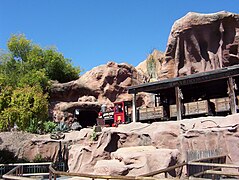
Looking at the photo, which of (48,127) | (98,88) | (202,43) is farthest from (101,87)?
(202,43)

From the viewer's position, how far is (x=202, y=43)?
2577cm

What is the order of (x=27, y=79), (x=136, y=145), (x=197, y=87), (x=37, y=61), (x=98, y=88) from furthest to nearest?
(x=37, y=61), (x=98, y=88), (x=27, y=79), (x=197, y=87), (x=136, y=145)

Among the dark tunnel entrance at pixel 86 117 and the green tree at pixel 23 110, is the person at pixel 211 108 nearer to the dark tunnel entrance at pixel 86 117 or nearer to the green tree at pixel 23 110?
the green tree at pixel 23 110

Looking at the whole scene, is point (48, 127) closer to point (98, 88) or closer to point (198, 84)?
point (98, 88)

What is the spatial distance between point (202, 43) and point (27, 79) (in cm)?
2070

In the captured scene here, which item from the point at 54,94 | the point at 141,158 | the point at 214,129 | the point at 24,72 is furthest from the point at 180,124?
the point at 24,72

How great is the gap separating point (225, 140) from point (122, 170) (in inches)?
228

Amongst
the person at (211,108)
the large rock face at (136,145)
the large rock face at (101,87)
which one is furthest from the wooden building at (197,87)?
the large rock face at (101,87)

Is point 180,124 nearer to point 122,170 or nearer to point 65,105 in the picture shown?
point 122,170

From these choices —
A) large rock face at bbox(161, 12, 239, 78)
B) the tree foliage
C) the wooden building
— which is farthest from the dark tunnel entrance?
large rock face at bbox(161, 12, 239, 78)

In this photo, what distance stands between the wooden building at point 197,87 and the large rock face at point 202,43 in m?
2.65

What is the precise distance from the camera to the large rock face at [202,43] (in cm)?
2402

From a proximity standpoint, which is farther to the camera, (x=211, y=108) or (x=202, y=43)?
(x=202, y=43)

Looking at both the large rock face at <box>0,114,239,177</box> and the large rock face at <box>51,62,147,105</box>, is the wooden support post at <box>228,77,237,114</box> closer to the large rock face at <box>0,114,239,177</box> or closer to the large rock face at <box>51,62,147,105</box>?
the large rock face at <box>0,114,239,177</box>
